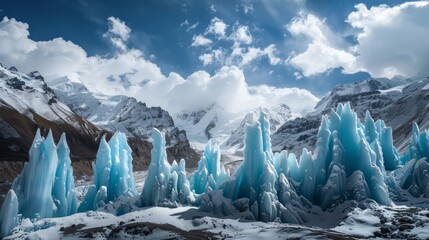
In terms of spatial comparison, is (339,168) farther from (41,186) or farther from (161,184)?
(41,186)

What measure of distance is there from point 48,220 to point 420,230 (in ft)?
125

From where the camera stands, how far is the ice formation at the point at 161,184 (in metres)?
54.0

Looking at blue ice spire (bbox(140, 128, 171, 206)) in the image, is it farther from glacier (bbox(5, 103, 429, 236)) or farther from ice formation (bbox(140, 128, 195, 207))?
glacier (bbox(5, 103, 429, 236))

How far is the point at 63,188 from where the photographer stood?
2162 inches

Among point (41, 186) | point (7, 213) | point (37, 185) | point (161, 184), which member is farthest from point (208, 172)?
point (7, 213)

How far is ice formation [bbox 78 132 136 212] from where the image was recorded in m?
56.8

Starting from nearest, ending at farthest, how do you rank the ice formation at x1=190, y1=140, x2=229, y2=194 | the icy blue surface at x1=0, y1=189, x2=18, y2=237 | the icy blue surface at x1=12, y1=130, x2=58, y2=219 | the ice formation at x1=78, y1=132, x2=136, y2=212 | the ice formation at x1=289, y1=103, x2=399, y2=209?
the icy blue surface at x1=0, y1=189, x2=18, y2=237 < the icy blue surface at x1=12, y1=130, x2=58, y2=219 < the ice formation at x1=289, y1=103, x2=399, y2=209 < the ice formation at x1=78, y1=132, x2=136, y2=212 < the ice formation at x1=190, y1=140, x2=229, y2=194

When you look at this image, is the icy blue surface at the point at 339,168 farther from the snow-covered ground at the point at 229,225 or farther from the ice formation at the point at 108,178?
the ice formation at the point at 108,178

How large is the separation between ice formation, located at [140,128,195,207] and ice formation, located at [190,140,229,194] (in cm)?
729

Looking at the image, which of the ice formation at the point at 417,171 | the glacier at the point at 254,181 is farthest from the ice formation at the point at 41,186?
the ice formation at the point at 417,171

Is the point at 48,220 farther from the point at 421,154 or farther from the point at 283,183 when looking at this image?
the point at 421,154

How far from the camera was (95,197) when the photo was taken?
185 feet

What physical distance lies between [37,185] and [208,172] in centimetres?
2559

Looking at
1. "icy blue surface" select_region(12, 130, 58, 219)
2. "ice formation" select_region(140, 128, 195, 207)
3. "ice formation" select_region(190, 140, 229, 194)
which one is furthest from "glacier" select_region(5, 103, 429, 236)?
"ice formation" select_region(190, 140, 229, 194)
